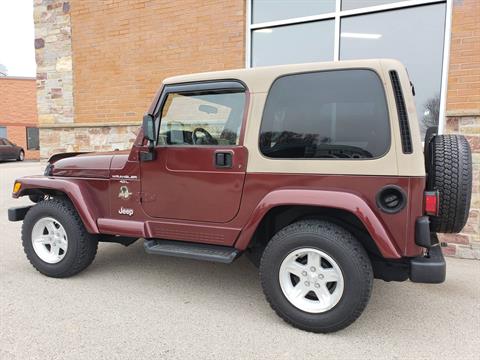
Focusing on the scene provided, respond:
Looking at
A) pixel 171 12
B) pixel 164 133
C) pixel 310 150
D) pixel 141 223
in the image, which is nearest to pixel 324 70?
pixel 310 150

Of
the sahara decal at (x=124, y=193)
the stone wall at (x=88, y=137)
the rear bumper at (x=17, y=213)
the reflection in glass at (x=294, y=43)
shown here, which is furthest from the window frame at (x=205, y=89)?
the stone wall at (x=88, y=137)

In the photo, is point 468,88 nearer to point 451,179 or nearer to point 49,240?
point 451,179

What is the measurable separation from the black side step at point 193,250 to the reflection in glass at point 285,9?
4093 mm

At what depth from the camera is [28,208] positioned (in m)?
3.84

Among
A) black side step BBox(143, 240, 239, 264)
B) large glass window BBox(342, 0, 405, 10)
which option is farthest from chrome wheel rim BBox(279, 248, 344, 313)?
large glass window BBox(342, 0, 405, 10)

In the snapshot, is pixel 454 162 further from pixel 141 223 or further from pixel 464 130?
pixel 141 223

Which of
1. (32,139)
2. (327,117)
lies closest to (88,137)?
(327,117)

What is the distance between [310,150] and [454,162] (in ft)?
3.27

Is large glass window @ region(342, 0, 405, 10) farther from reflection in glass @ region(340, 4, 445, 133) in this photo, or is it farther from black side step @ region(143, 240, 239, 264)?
black side step @ region(143, 240, 239, 264)

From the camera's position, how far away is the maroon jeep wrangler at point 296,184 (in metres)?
2.45

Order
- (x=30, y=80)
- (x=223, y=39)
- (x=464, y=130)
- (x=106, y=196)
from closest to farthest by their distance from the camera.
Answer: (x=106, y=196) → (x=464, y=130) → (x=223, y=39) → (x=30, y=80)

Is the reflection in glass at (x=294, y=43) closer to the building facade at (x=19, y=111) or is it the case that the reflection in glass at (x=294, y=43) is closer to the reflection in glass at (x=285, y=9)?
the reflection in glass at (x=285, y=9)

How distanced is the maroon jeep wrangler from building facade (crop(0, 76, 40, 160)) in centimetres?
2289

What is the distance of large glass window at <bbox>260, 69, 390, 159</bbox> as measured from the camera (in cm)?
251
